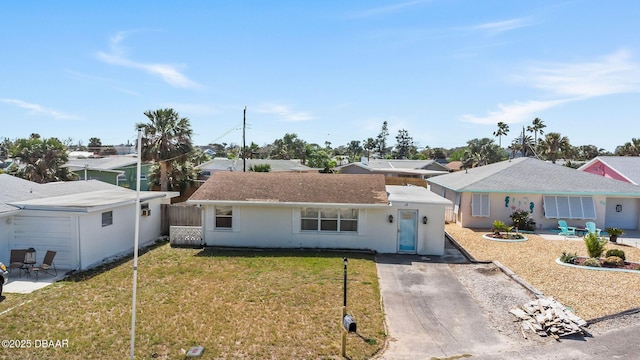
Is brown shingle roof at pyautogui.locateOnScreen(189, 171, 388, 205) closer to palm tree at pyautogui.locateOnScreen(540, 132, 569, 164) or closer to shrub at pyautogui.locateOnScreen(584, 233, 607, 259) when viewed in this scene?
shrub at pyautogui.locateOnScreen(584, 233, 607, 259)

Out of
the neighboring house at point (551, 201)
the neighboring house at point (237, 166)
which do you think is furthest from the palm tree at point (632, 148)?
the neighboring house at point (237, 166)

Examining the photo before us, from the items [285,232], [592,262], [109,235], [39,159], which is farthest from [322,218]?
[39,159]

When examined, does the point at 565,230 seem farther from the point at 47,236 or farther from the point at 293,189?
the point at 47,236

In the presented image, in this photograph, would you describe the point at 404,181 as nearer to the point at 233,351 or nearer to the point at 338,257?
the point at 338,257

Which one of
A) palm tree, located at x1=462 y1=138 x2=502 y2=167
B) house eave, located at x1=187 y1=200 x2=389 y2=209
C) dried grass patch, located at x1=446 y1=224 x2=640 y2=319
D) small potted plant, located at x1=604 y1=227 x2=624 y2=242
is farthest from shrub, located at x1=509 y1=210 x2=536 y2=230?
palm tree, located at x1=462 y1=138 x2=502 y2=167

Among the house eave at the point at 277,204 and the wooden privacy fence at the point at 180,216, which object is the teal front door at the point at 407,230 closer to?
the house eave at the point at 277,204

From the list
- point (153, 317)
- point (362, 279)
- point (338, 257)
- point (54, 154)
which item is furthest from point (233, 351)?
point (54, 154)
